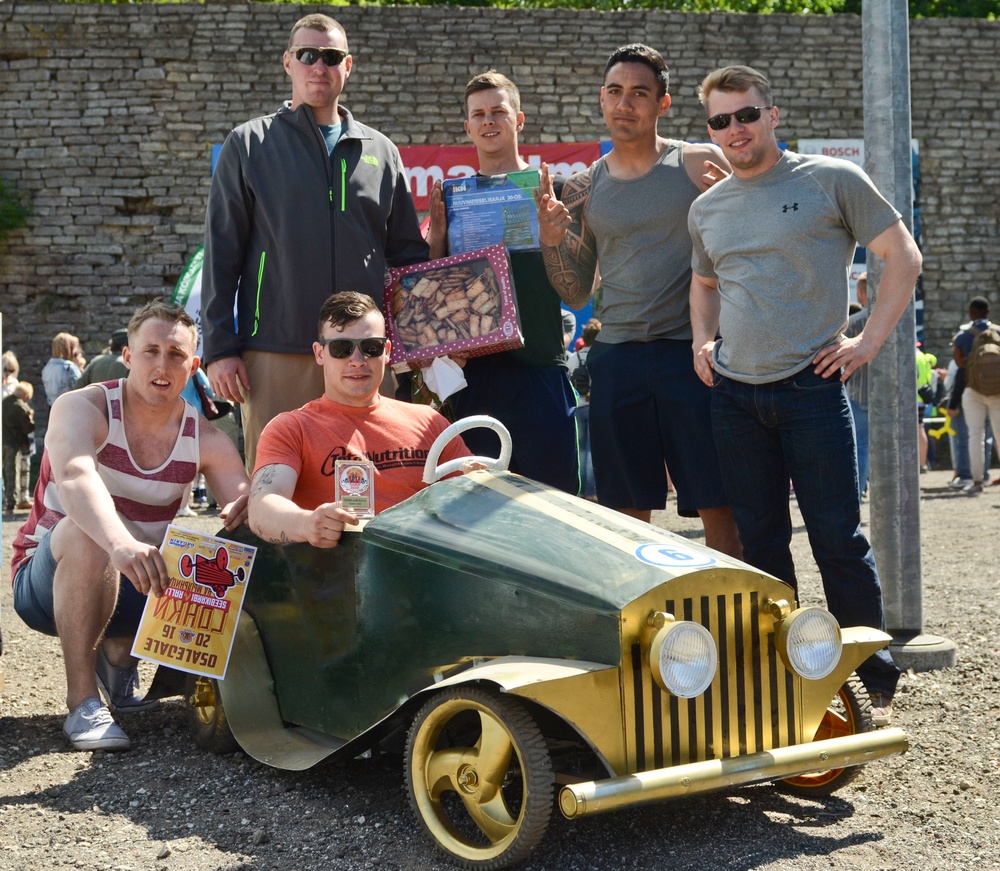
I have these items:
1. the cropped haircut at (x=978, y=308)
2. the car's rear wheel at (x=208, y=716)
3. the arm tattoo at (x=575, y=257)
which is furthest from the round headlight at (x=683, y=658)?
the cropped haircut at (x=978, y=308)

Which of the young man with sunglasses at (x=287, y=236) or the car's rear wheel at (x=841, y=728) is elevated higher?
the young man with sunglasses at (x=287, y=236)

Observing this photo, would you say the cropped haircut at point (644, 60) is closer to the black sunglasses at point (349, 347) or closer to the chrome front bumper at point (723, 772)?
the black sunglasses at point (349, 347)

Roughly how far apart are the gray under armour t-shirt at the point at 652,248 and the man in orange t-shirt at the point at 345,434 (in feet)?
2.88

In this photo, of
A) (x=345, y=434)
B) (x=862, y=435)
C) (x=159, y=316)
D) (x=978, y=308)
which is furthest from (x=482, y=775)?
(x=978, y=308)

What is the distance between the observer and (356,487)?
3.30 meters

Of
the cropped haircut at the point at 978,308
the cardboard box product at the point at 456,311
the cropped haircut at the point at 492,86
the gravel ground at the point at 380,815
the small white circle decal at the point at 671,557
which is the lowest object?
the gravel ground at the point at 380,815

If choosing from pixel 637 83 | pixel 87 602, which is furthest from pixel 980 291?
pixel 87 602

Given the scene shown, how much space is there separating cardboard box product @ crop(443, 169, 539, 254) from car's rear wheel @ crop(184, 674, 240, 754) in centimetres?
175

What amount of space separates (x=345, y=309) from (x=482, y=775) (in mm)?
1524

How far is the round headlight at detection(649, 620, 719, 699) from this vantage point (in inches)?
106

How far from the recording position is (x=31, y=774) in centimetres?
371

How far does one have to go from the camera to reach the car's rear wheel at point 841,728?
320 centimetres

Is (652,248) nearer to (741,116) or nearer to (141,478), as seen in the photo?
(741,116)

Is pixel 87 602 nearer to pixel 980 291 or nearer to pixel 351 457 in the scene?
pixel 351 457
